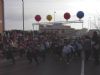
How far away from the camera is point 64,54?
30.5 metres

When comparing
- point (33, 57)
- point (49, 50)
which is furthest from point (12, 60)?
point (49, 50)

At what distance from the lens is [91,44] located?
96.7 feet

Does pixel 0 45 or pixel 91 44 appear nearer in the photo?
pixel 91 44

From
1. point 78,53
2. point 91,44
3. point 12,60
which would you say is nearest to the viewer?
point 91,44

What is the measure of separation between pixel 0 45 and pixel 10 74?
21814mm

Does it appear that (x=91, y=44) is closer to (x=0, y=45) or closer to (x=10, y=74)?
(x=10, y=74)

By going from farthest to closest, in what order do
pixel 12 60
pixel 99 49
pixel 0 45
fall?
1. pixel 0 45
2. pixel 12 60
3. pixel 99 49

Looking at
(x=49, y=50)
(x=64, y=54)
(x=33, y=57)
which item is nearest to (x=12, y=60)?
(x=33, y=57)

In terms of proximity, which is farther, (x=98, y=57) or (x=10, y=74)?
(x=98, y=57)

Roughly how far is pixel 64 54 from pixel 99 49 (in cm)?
376

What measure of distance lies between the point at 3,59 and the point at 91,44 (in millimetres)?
8637

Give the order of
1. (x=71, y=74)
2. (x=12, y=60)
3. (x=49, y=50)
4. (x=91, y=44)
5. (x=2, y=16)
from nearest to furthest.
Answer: (x=71, y=74) < (x=91, y=44) < (x=12, y=60) < (x=49, y=50) < (x=2, y=16)

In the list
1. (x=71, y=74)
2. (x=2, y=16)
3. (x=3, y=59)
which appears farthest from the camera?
(x=2, y=16)

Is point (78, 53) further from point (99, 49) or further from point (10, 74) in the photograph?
point (10, 74)
